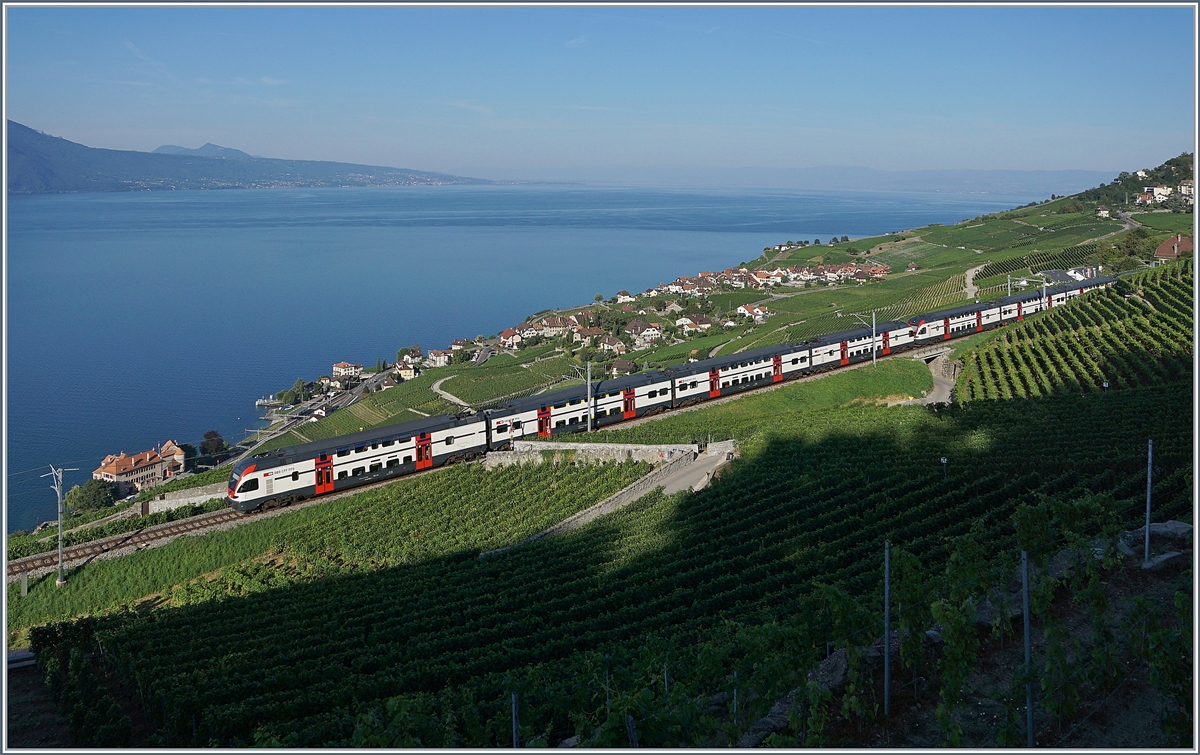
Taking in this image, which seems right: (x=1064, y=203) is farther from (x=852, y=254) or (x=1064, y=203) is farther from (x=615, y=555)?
(x=615, y=555)

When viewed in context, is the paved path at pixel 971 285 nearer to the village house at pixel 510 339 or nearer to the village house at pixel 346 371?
the village house at pixel 510 339

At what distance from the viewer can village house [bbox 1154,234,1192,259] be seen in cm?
5756

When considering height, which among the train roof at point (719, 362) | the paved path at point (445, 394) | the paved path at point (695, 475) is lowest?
the paved path at point (445, 394)

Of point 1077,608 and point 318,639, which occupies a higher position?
point 1077,608

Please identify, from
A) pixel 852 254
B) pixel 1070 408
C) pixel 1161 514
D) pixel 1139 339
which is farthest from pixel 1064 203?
pixel 1161 514

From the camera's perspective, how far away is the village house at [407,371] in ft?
207

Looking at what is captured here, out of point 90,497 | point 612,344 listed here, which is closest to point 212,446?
point 90,497

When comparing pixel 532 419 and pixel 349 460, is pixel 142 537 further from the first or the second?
pixel 532 419

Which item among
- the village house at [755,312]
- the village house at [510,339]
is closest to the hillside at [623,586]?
the village house at [755,312]

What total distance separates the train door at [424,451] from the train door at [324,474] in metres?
2.67

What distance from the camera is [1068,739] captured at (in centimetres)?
865

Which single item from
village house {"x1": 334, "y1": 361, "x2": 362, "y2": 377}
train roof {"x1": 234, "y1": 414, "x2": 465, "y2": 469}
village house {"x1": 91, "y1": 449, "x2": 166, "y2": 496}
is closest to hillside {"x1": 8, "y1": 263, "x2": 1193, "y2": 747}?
train roof {"x1": 234, "y1": 414, "x2": 465, "y2": 469}

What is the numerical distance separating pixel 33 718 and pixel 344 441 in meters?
11.5

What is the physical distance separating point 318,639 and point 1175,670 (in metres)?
12.7
